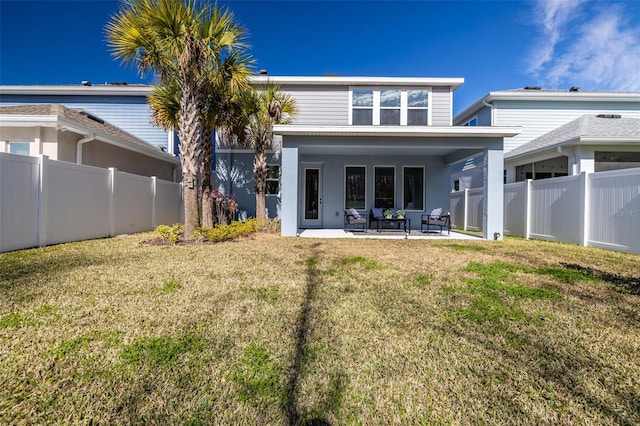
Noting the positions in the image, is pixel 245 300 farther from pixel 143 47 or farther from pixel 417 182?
pixel 417 182

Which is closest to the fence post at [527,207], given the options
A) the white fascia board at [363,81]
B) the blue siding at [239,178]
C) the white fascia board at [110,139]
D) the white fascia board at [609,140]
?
the white fascia board at [609,140]

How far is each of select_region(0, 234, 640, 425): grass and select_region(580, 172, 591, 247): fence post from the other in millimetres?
3593

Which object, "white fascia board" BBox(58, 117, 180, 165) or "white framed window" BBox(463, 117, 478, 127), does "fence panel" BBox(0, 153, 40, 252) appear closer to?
"white fascia board" BBox(58, 117, 180, 165)

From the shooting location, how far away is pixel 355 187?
40.1 ft

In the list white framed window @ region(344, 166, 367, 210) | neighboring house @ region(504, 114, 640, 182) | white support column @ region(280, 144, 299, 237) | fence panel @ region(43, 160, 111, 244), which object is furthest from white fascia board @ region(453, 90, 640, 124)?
fence panel @ region(43, 160, 111, 244)

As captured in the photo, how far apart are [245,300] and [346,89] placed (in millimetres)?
11305

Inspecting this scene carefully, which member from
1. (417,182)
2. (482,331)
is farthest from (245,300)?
(417,182)

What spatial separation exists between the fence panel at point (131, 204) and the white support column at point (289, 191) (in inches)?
195

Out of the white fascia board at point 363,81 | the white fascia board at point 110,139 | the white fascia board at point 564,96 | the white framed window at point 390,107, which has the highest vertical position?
the white fascia board at point 564,96

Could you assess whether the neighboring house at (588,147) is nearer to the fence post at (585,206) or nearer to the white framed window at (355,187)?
the fence post at (585,206)

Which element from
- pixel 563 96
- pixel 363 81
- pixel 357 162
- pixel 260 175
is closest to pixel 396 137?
pixel 357 162

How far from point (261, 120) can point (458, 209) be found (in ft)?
32.6

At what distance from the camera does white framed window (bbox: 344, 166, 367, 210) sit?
12180 mm

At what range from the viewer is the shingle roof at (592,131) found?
9828 millimetres
